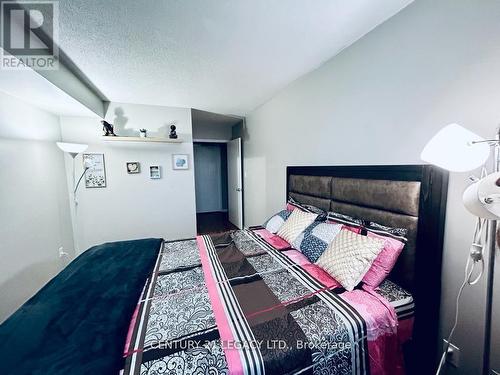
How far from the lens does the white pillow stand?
1864 mm

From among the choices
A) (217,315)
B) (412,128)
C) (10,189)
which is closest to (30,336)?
(217,315)

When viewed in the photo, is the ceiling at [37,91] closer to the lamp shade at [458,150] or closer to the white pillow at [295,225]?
the white pillow at [295,225]

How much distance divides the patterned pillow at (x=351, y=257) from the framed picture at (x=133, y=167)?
3.07 meters

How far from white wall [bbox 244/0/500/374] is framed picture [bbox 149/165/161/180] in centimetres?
253

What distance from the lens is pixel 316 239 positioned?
1.65m

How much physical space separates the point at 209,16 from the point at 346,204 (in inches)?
70.0

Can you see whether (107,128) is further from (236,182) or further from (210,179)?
(210,179)

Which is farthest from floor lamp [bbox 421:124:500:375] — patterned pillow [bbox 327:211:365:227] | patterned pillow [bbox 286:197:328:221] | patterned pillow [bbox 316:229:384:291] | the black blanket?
the black blanket

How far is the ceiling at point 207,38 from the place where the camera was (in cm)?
132

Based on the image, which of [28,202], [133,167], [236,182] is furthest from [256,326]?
[236,182]

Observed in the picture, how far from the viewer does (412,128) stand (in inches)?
52.9

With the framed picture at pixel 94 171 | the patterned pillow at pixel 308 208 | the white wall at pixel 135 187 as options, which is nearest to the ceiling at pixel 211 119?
the white wall at pixel 135 187
